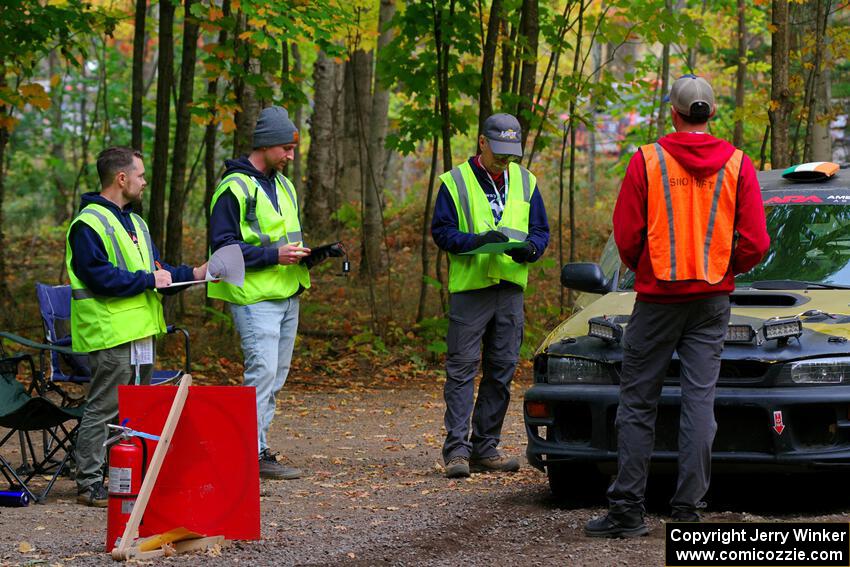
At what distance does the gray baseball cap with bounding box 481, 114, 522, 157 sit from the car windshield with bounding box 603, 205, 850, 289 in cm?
118

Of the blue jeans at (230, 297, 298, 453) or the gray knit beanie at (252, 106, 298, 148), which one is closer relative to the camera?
the blue jeans at (230, 297, 298, 453)

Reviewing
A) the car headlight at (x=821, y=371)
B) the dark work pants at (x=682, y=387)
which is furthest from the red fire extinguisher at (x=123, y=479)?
the car headlight at (x=821, y=371)

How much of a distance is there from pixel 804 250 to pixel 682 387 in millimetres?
1671

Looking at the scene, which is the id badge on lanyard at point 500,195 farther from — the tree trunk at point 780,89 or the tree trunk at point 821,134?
the tree trunk at point 821,134

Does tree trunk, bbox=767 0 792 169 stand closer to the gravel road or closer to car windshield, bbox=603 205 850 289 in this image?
the gravel road

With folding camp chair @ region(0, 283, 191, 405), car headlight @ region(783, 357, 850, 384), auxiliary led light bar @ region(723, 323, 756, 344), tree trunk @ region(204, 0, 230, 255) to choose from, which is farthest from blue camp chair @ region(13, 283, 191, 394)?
tree trunk @ region(204, 0, 230, 255)

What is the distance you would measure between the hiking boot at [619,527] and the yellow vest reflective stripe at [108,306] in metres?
2.94

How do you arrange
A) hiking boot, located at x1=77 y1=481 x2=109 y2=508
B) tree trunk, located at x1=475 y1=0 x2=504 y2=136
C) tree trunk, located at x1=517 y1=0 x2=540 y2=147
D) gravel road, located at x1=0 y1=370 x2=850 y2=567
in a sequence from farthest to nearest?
1. tree trunk, located at x1=475 y1=0 x2=504 y2=136
2. tree trunk, located at x1=517 y1=0 x2=540 y2=147
3. hiking boot, located at x1=77 y1=481 x2=109 y2=508
4. gravel road, located at x1=0 y1=370 x2=850 y2=567

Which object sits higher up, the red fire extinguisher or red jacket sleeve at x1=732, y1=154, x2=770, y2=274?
red jacket sleeve at x1=732, y1=154, x2=770, y2=274

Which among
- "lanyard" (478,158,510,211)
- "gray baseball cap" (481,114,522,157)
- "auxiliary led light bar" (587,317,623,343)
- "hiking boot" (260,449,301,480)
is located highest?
"gray baseball cap" (481,114,522,157)

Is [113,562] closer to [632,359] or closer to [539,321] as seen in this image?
[632,359]

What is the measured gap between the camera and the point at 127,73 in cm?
3125

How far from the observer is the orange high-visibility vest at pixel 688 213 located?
5.59 m

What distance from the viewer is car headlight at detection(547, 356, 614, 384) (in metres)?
6.20
